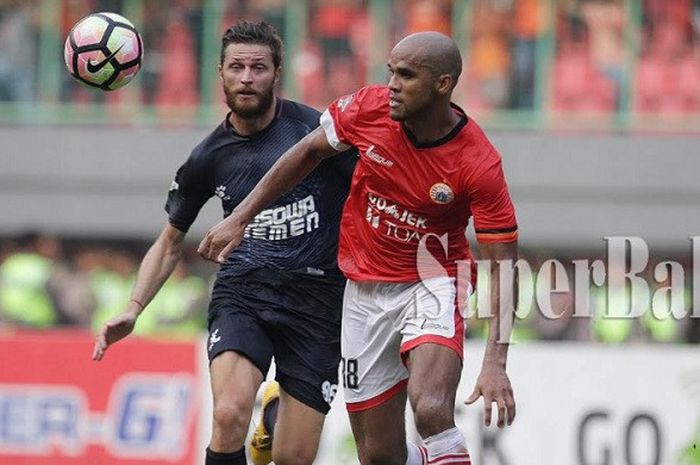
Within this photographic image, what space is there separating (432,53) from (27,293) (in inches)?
350

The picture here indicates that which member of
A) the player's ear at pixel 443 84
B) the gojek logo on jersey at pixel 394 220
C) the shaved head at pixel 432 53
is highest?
the shaved head at pixel 432 53

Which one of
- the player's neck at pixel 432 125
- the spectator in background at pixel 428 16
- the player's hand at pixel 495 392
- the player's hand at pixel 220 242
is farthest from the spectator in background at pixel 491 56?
the player's hand at pixel 495 392

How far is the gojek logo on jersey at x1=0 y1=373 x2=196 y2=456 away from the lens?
11.1 metres

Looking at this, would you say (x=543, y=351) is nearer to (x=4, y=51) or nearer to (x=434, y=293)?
(x=434, y=293)

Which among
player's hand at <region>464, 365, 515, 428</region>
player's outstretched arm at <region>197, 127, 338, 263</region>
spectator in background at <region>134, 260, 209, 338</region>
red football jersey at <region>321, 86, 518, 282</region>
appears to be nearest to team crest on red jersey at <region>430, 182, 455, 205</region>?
red football jersey at <region>321, 86, 518, 282</region>

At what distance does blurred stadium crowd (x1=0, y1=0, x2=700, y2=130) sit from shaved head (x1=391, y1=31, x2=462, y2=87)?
11.0 m

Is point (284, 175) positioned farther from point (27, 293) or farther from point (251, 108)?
point (27, 293)

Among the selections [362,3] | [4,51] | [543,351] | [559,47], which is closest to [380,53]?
[362,3]

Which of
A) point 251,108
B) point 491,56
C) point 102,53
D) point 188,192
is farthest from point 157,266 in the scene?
point 491,56

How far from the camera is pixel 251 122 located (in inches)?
311

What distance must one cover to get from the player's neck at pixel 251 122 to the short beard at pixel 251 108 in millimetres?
35

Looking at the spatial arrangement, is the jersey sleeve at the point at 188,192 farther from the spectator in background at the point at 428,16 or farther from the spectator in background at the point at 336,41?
the spectator in background at the point at 428,16

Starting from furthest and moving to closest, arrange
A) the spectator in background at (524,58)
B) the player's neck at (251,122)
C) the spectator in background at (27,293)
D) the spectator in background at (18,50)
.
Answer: the spectator in background at (18,50) < the spectator in background at (524,58) < the spectator in background at (27,293) < the player's neck at (251,122)

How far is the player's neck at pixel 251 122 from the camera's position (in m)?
7.91
